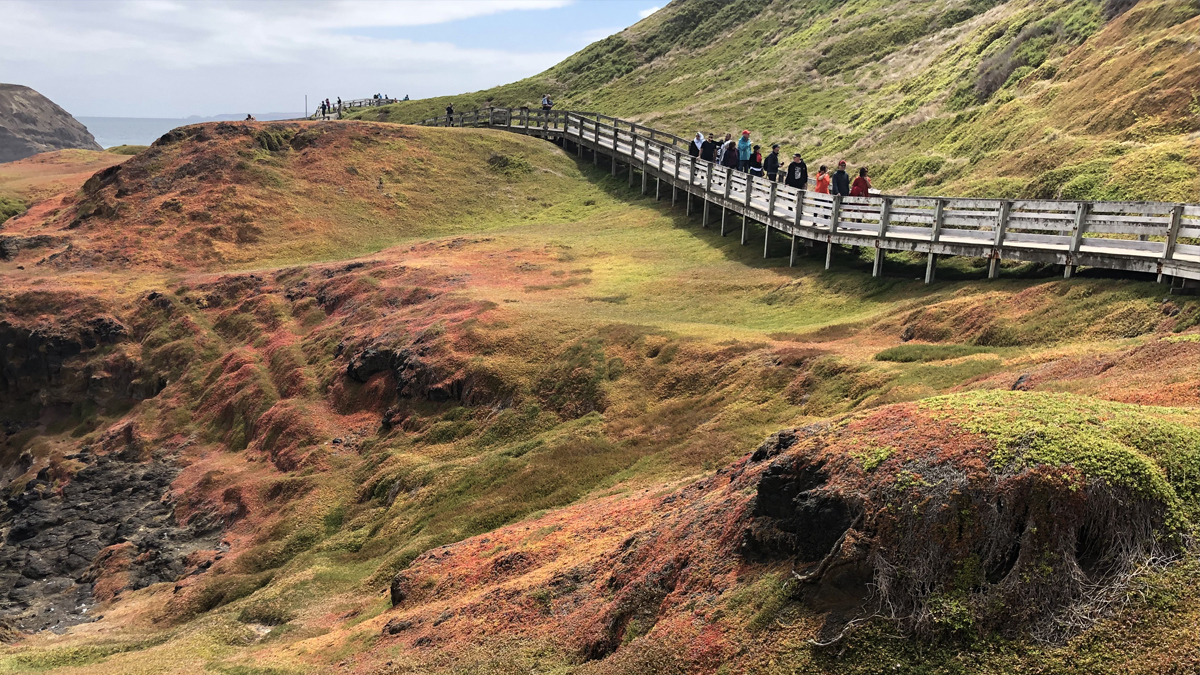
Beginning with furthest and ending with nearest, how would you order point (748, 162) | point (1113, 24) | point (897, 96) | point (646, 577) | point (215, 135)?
point (215, 135) → point (897, 96) → point (748, 162) → point (1113, 24) → point (646, 577)

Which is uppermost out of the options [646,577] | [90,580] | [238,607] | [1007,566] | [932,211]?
[932,211]

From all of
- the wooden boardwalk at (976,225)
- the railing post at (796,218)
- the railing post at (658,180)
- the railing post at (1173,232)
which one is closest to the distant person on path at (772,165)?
the wooden boardwalk at (976,225)

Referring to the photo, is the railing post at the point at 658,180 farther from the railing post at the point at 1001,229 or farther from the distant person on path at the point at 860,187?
the railing post at the point at 1001,229

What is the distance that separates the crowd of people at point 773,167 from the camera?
93.5 feet

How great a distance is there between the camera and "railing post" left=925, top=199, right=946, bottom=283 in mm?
23688

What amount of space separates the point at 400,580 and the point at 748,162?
26889 mm

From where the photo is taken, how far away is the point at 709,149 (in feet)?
138

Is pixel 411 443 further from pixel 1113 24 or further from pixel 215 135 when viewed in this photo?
pixel 215 135

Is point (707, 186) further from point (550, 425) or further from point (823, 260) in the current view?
point (550, 425)

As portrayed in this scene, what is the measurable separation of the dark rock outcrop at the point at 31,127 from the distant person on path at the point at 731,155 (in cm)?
12780

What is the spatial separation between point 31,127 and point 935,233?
524ft

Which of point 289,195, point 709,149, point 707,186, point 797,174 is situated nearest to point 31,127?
point 289,195

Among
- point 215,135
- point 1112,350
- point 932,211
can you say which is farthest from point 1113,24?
point 215,135

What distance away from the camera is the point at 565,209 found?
5103cm
